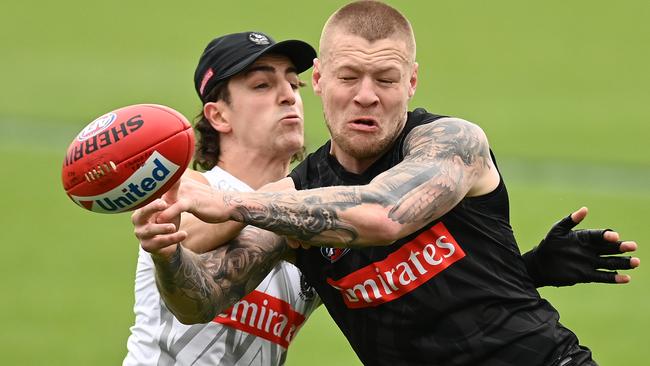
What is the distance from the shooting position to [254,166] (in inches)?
233

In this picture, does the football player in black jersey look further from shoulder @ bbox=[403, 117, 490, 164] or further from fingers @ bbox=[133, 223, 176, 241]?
fingers @ bbox=[133, 223, 176, 241]

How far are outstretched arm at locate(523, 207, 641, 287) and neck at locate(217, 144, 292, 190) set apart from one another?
1.51 meters

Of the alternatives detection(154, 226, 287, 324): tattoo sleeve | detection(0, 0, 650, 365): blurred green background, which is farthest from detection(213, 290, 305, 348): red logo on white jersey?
detection(0, 0, 650, 365): blurred green background

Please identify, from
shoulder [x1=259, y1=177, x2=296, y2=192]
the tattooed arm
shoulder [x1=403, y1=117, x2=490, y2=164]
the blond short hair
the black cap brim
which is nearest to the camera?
the tattooed arm

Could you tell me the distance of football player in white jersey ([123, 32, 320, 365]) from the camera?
17.7 ft

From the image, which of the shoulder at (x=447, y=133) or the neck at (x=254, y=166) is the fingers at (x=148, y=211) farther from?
the neck at (x=254, y=166)

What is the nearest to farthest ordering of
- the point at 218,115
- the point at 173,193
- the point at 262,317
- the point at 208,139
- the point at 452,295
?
the point at 173,193
the point at 452,295
the point at 262,317
the point at 218,115
the point at 208,139

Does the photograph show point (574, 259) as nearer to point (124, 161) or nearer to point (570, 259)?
point (570, 259)

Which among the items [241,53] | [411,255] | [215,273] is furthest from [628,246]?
[241,53]

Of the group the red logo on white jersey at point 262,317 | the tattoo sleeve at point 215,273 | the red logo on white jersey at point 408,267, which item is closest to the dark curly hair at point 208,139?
the red logo on white jersey at point 262,317

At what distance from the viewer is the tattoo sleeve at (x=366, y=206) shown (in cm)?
407

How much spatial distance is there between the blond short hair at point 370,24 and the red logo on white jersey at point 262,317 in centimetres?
136

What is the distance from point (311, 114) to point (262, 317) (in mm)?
6634

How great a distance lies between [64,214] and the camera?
10.6 metres
